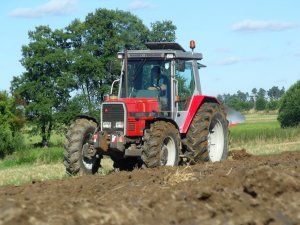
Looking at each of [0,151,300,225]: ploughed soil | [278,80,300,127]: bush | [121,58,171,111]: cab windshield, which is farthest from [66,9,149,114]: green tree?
[0,151,300,225]: ploughed soil

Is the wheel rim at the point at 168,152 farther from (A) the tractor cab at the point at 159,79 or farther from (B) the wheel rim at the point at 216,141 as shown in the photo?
(B) the wheel rim at the point at 216,141

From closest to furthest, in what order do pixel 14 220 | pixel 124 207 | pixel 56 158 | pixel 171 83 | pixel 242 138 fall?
1. pixel 14 220
2. pixel 124 207
3. pixel 171 83
4. pixel 56 158
5. pixel 242 138

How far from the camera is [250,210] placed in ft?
18.6

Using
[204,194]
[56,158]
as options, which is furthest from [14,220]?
[56,158]

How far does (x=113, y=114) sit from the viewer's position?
39.2 ft

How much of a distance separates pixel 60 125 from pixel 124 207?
153 feet

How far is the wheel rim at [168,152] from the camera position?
11.8 meters

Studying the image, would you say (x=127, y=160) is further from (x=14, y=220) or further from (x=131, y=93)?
(x=14, y=220)

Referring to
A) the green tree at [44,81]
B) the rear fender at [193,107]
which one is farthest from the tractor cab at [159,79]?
the green tree at [44,81]

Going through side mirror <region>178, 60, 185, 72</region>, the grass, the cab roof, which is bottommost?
the grass

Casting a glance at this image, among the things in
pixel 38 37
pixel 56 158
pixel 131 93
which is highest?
pixel 38 37

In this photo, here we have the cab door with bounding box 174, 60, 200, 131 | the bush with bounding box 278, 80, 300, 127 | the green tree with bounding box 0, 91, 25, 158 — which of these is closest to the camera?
the cab door with bounding box 174, 60, 200, 131

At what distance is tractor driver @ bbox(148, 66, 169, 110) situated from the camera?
40.7ft

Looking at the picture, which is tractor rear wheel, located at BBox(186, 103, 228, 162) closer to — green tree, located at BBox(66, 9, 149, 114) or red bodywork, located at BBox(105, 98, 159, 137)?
red bodywork, located at BBox(105, 98, 159, 137)
